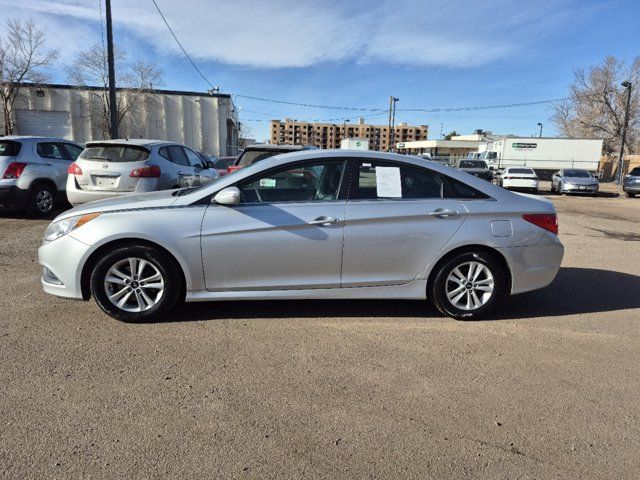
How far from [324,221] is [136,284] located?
1770 mm

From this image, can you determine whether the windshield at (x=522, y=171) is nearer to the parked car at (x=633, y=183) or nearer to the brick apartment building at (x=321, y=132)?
the parked car at (x=633, y=183)

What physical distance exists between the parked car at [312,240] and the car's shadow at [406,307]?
29cm

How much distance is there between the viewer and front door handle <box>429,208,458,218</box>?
4359mm

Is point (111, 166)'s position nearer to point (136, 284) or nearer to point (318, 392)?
point (136, 284)

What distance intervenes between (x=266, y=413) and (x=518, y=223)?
3.00 meters

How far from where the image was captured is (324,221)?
4188 millimetres

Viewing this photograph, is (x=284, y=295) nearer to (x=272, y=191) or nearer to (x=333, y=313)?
(x=333, y=313)

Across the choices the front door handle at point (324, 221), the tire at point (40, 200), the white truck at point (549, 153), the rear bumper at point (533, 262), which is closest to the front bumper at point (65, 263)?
the front door handle at point (324, 221)

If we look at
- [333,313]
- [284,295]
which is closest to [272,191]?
[284,295]

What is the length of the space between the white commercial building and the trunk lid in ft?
96.1

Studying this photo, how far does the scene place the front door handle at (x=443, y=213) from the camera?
172 inches

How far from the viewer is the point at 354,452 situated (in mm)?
2555

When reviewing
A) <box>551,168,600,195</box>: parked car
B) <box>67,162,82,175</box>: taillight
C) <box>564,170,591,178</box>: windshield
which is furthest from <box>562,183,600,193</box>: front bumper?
<box>67,162,82,175</box>: taillight

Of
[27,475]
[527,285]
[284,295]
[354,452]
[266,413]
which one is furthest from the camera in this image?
[527,285]
